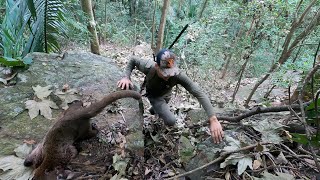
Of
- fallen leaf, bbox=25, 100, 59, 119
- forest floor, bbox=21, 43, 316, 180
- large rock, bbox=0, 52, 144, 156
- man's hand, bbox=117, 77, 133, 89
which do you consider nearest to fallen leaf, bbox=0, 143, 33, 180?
large rock, bbox=0, 52, 144, 156

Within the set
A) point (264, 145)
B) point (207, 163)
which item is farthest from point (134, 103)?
point (264, 145)

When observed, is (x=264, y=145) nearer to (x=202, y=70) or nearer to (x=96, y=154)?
(x=96, y=154)

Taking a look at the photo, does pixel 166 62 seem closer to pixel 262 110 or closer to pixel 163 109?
pixel 163 109

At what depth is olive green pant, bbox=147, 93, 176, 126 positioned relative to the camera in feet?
12.0

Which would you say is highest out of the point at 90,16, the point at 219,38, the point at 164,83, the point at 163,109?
the point at 90,16

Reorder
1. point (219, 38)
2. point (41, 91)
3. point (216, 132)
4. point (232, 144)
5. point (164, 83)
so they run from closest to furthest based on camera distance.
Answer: point (232, 144), point (216, 132), point (41, 91), point (164, 83), point (219, 38)

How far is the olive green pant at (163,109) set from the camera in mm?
3654

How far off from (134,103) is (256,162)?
1825mm

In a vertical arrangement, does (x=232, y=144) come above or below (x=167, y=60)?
below

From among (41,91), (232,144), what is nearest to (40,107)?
(41,91)

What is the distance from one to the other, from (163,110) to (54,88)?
4.89 ft

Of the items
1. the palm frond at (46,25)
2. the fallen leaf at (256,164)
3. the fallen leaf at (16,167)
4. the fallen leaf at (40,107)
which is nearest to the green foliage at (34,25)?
the palm frond at (46,25)

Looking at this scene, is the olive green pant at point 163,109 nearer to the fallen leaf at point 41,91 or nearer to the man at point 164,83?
the man at point 164,83

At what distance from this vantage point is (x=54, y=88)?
3.31 m
